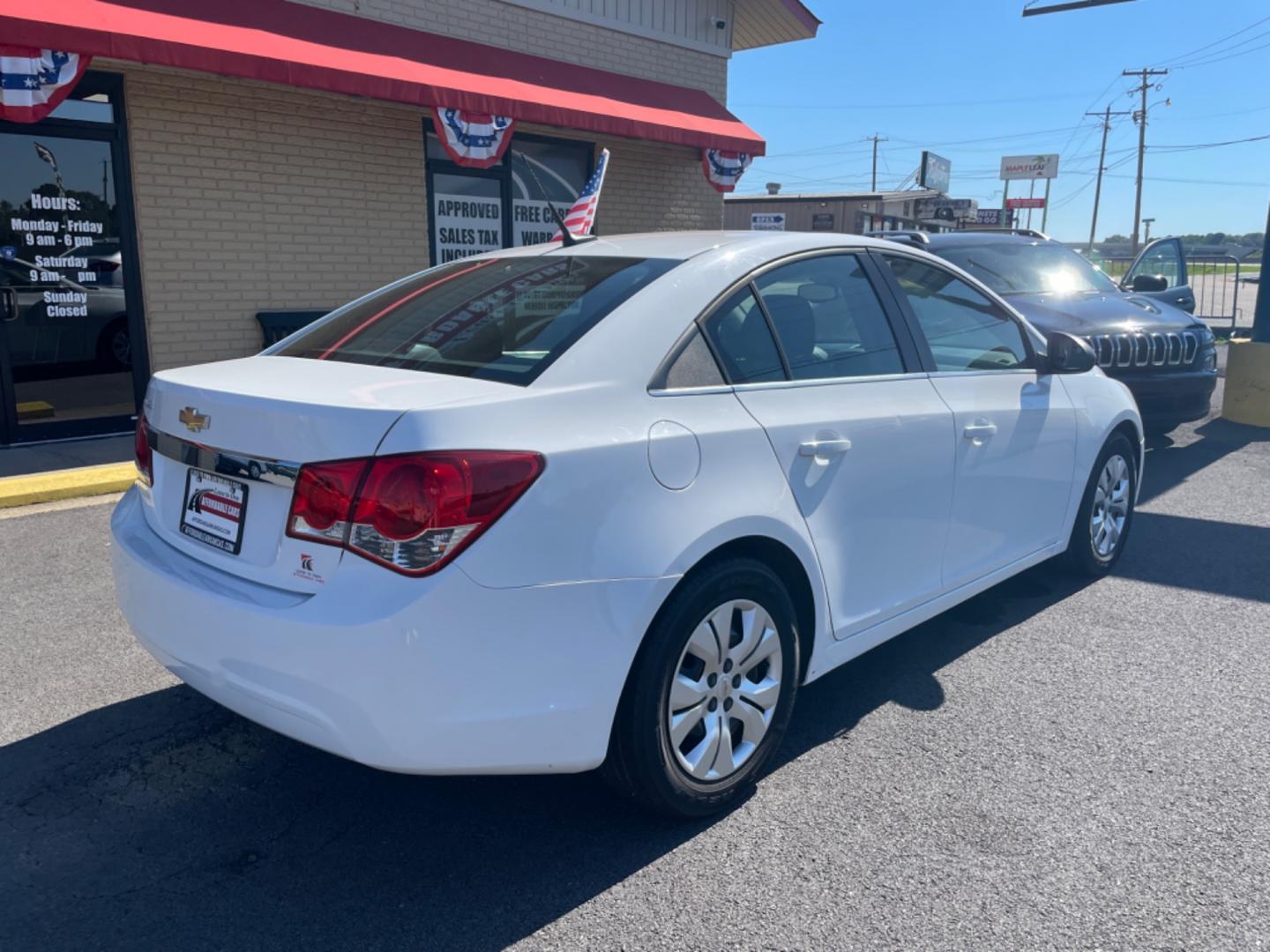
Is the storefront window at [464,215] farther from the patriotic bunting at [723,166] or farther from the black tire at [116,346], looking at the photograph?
the black tire at [116,346]

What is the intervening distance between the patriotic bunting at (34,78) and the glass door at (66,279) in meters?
1.06

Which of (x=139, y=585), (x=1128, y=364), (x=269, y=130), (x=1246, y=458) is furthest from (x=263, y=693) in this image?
(x=1246, y=458)

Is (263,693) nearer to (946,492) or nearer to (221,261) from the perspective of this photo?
(946,492)

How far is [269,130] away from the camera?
880cm

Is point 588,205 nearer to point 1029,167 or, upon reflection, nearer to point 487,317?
point 487,317

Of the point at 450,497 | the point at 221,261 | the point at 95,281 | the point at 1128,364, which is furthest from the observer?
the point at 221,261

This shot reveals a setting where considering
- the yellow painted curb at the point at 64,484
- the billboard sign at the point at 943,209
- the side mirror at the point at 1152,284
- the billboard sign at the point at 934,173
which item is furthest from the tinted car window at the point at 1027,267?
the billboard sign at the point at 934,173

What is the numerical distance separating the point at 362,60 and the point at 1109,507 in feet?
21.5

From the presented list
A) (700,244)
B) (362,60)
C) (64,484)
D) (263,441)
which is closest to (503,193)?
(362,60)

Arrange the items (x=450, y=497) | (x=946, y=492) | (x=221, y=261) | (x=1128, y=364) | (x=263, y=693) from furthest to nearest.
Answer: (x=221, y=261) < (x=1128, y=364) < (x=946, y=492) < (x=263, y=693) < (x=450, y=497)

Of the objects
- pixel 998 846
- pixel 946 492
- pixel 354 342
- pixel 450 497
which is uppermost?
pixel 354 342

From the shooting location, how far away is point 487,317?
302 cm

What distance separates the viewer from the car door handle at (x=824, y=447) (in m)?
3.06

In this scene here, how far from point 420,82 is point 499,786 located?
6.85 metres
